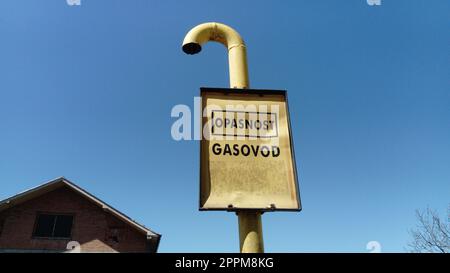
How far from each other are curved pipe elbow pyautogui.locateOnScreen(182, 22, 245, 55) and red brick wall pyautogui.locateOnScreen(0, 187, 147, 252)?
17151 millimetres

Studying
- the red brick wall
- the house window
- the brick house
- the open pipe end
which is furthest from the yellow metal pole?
the house window

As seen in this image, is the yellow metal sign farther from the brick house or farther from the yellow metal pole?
the brick house

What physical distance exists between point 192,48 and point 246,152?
57.7 inches

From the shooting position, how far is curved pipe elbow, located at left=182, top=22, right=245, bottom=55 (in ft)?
12.4

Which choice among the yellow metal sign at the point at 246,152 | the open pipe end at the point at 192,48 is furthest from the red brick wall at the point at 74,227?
the yellow metal sign at the point at 246,152

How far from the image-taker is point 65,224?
63.2ft

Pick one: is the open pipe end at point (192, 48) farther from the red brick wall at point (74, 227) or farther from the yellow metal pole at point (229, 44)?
the red brick wall at point (74, 227)

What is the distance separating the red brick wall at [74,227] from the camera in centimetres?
1827

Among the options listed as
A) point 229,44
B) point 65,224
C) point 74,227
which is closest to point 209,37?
point 229,44

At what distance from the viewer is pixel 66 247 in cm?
1842

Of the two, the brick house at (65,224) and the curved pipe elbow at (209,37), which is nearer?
the curved pipe elbow at (209,37)

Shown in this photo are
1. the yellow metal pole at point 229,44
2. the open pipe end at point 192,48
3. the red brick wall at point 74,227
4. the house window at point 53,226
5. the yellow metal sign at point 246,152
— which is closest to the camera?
the yellow metal sign at point 246,152
